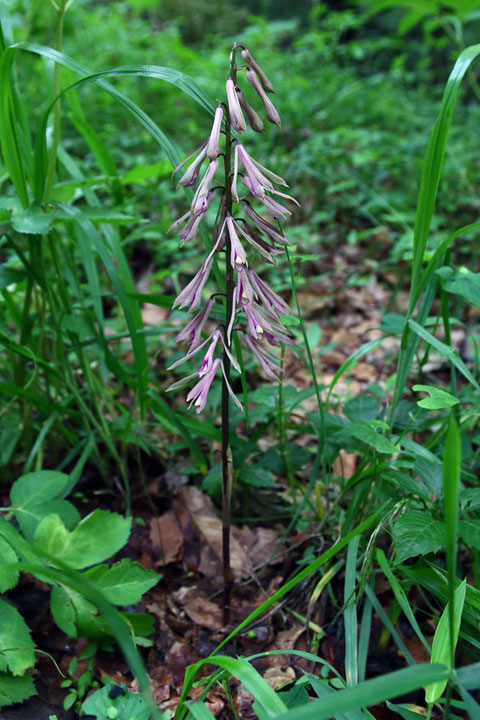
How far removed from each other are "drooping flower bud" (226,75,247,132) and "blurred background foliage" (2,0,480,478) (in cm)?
68

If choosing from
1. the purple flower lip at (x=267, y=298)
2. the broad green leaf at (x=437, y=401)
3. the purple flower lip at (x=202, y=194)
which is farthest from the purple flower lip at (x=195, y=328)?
the broad green leaf at (x=437, y=401)

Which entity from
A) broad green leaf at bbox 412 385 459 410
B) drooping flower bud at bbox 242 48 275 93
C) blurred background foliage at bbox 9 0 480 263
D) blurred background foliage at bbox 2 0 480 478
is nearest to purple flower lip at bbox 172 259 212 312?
drooping flower bud at bbox 242 48 275 93

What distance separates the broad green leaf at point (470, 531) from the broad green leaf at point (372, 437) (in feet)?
0.69

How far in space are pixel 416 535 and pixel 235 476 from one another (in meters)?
0.66

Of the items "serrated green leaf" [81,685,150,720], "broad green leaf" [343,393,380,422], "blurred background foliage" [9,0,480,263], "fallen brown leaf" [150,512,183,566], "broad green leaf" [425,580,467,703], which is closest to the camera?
"broad green leaf" [425,580,467,703]

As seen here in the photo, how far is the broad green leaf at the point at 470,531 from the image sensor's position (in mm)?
1161

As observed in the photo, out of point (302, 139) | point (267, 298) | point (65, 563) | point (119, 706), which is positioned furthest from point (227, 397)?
point (302, 139)

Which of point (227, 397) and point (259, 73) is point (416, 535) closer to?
point (227, 397)

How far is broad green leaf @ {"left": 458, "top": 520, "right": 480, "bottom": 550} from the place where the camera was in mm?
1161

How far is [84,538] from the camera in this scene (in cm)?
142

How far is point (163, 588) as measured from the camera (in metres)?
1.72

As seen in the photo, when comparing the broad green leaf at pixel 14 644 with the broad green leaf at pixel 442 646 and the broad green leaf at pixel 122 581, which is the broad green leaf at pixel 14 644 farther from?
the broad green leaf at pixel 442 646

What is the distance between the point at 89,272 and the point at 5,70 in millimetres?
632

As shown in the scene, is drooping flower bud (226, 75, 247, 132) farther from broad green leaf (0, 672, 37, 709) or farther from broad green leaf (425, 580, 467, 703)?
broad green leaf (0, 672, 37, 709)
